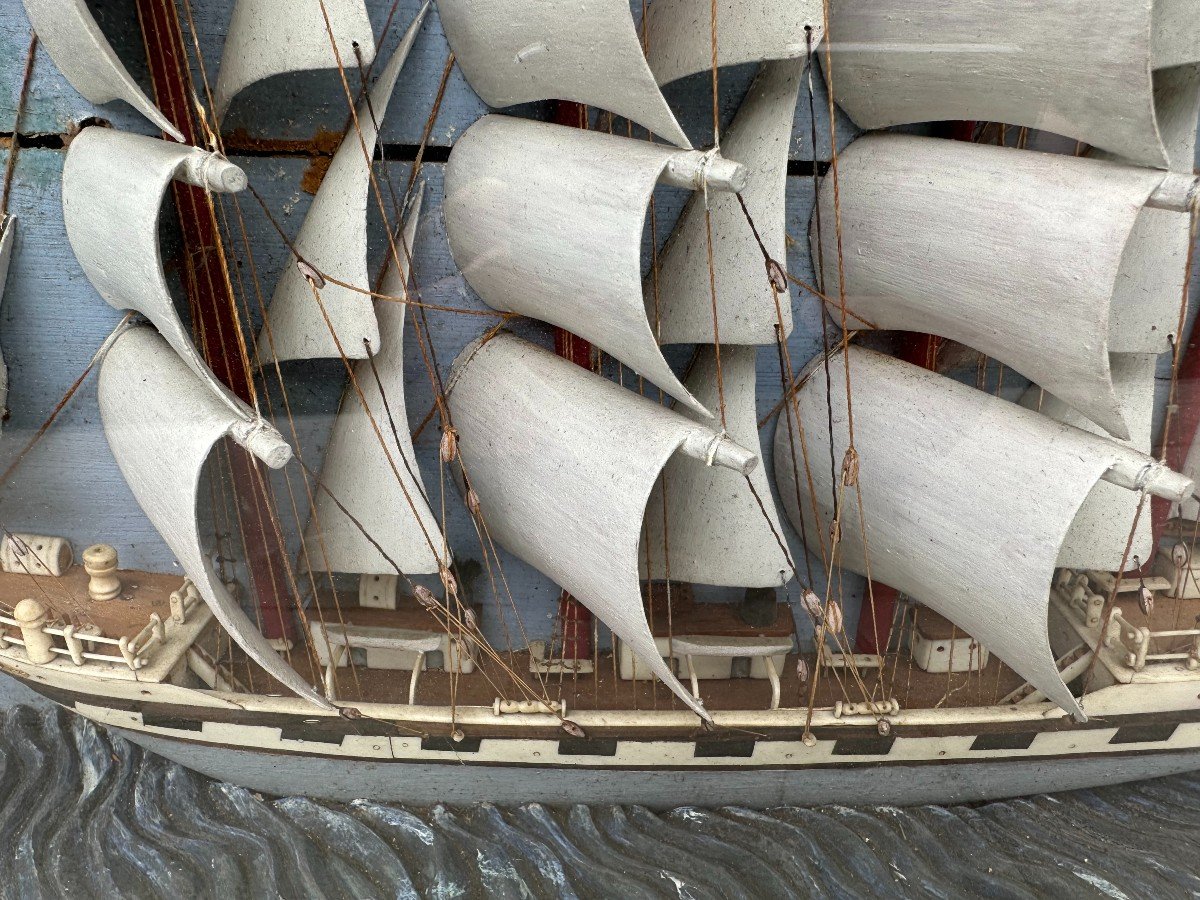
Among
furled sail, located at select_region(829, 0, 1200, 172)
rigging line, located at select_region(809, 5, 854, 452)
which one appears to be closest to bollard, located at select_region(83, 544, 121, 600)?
rigging line, located at select_region(809, 5, 854, 452)

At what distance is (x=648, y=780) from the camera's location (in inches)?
84.4

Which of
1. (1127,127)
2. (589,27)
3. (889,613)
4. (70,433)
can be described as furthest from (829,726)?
(70,433)

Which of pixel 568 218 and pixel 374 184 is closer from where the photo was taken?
pixel 568 218

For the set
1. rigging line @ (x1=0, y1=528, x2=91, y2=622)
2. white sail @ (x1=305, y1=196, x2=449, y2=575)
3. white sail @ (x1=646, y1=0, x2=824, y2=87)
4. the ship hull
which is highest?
white sail @ (x1=646, y1=0, x2=824, y2=87)

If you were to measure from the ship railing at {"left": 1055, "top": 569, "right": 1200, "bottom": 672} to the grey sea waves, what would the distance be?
1.41 ft

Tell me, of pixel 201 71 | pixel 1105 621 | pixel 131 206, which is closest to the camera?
pixel 131 206

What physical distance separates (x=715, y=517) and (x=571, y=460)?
1.53ft

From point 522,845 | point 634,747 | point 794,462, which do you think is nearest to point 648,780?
point 634,747

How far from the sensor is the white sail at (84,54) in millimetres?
1481

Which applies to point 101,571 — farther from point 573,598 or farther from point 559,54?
point 559,54

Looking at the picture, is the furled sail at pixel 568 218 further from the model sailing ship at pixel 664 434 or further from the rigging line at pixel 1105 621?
the rigging line at pixel 1105 621

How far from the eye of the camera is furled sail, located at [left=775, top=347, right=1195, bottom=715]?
170 cm

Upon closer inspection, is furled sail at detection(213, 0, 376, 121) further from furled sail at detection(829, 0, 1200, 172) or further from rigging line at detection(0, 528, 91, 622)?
rigging line at detection(0, 528, 91, 622)

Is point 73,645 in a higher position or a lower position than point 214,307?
lower
